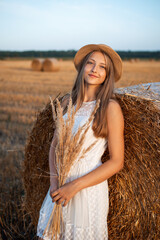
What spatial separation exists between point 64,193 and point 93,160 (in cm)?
38

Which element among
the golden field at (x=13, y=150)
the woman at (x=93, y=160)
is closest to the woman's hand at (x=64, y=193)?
the woman at (x=93, y=160)

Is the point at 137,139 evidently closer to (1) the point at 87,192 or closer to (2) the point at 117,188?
(2) the point at 117,188

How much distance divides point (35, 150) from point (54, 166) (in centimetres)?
85

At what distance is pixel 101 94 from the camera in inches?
77.9

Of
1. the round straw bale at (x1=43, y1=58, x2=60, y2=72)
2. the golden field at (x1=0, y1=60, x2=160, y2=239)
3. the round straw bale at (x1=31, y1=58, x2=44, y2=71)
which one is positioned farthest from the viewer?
the round straw bale at (x1=31, y1=58, x2=44, y2=71)

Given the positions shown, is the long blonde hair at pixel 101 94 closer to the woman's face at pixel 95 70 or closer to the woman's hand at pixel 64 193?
the woman's face at pixel 95 70

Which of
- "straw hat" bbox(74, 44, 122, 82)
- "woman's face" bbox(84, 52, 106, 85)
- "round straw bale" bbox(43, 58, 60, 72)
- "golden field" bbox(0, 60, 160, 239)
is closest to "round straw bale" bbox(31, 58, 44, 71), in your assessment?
"round straw bale" bbox(43, 58, 60, 72)

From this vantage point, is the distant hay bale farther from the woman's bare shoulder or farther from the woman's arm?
the woman's bare shoulder

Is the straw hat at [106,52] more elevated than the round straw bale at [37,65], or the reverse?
the straw hat at [106,52]

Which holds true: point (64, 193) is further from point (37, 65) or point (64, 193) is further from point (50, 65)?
point (37, 65)

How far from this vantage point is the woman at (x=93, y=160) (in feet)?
5.72

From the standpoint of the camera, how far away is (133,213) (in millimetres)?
2262

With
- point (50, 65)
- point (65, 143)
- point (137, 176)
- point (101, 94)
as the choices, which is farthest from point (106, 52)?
point (50, 65)

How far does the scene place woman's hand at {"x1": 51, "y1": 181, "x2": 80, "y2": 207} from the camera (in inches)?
63.7
